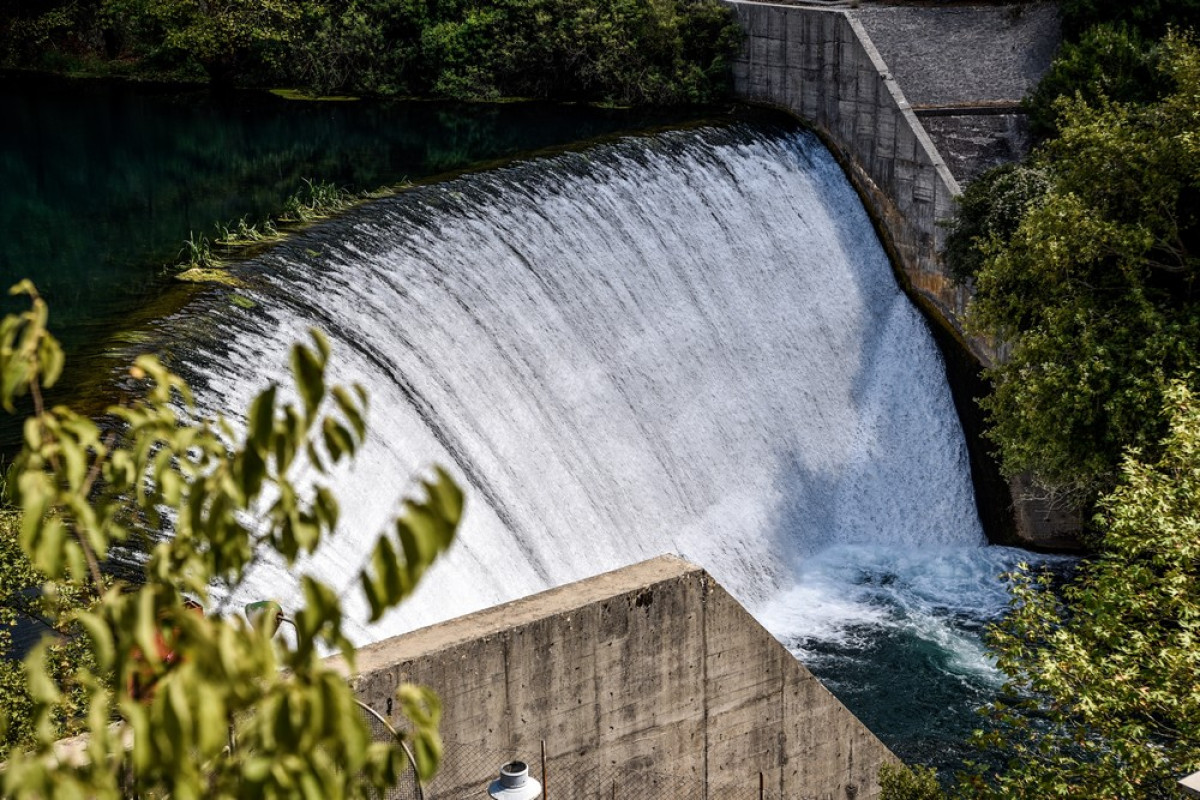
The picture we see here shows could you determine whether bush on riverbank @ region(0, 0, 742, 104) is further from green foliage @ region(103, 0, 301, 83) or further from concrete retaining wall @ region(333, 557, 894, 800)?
concrete retaining wall @ region(333, 557, 894, 800)

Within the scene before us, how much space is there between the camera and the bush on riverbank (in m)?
28.9

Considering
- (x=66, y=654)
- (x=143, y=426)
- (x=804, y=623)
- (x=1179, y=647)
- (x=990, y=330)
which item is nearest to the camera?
(x=143, y=426)

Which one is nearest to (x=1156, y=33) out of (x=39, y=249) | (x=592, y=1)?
(x=592, y=1)

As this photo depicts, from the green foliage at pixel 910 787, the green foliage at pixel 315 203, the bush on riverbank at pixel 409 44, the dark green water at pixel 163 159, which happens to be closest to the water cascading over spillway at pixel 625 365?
the green foliage at pixel 315 203

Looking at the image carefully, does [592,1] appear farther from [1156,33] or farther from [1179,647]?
[1179,647]

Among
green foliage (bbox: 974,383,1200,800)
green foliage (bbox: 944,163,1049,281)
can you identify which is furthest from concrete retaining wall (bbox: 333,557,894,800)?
green foliage (bbox: 944,163,1049,281)

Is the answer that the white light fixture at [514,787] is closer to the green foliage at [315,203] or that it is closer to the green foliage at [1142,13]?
the green foliage at [315,203]

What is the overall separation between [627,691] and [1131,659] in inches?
136

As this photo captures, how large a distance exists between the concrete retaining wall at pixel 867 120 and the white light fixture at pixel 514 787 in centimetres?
1464

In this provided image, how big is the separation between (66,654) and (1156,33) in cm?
2087

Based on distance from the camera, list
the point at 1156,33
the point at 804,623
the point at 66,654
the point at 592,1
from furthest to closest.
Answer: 1. the point at 592,1
2. the point at 1156,33
3. the point at 804,623
4. the point at 66,654

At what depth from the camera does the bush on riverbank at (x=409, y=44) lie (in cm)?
2894

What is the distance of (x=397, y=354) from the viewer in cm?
1603

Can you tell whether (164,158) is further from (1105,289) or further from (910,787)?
(910,787)
